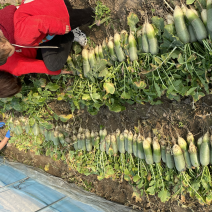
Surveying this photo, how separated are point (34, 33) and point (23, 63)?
1.73 feet

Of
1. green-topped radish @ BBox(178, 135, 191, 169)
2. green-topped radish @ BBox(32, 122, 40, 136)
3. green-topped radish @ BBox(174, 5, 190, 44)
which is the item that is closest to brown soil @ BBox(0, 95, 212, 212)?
green-topped radish @ BBox(178, 135, 191, 169)

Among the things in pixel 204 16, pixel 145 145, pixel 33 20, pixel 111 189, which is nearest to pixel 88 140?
pixel 145 145

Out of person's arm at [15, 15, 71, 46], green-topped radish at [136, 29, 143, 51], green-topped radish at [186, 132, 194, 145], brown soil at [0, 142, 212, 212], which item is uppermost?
person's arm at [15, 15, 71, 46]

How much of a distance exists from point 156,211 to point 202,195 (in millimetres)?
885

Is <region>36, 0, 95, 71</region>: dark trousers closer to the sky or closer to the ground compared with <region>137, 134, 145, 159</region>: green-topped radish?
closer to the sky

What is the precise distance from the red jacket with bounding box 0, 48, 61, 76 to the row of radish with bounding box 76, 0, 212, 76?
1.81 ft

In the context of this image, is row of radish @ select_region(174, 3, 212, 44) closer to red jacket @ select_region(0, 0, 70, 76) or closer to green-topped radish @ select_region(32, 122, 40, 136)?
red jacket @ select_region(0, 0, 70, 76)

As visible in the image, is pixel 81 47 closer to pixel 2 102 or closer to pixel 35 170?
pixel 2 102

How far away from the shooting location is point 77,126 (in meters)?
2.86

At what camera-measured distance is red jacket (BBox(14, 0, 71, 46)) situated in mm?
1490

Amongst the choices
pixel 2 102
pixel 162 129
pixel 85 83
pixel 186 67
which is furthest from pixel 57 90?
pixel 186 67

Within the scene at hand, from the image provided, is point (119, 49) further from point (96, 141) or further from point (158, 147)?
point (96, 141)

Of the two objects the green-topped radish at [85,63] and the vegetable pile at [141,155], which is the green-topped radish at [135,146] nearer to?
the vegetable pile at [141,155]

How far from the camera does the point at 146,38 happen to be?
1.75m
